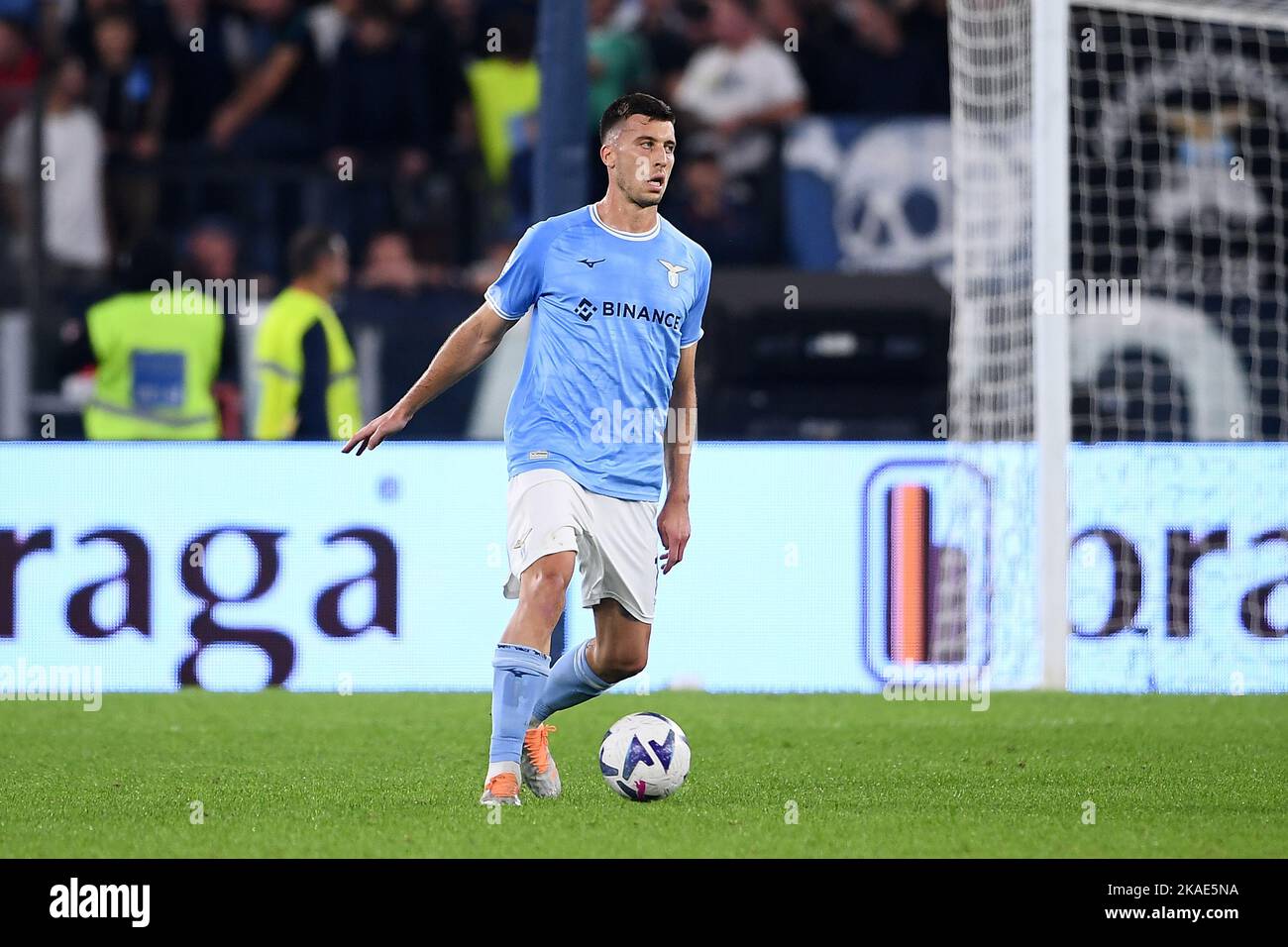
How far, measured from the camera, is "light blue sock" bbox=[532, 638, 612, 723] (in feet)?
21.7

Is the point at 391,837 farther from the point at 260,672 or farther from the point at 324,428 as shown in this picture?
the point at 324,428

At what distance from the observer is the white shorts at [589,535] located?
615 cm

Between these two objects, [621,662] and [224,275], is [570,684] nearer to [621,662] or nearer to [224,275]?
[621,662]

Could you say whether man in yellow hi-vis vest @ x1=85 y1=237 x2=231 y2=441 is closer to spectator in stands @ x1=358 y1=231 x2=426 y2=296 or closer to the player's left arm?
spectator in stands @ x1=358 y1=231 x2=426 y2=296

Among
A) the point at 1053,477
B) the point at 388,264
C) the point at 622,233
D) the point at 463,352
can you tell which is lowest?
the point at 1053,477

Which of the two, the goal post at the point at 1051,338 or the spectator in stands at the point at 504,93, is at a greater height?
the spectator in stands at the point at 504,93

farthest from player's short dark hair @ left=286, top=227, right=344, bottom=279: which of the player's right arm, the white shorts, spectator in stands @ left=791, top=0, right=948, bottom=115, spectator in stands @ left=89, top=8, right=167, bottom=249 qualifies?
the white shorts

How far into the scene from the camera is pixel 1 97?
1292 cm

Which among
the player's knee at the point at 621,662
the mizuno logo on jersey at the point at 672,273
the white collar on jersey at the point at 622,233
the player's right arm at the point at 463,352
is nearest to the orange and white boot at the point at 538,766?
the player's knee at the point at 621,662

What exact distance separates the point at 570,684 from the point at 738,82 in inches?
327

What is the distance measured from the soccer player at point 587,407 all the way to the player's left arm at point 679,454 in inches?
5.9

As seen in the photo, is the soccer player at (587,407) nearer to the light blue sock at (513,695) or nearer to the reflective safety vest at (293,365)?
the light blue sock at (513,695)

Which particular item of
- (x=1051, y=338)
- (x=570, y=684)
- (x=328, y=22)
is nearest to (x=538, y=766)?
(x=570, y=684)

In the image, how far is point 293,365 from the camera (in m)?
11.6
